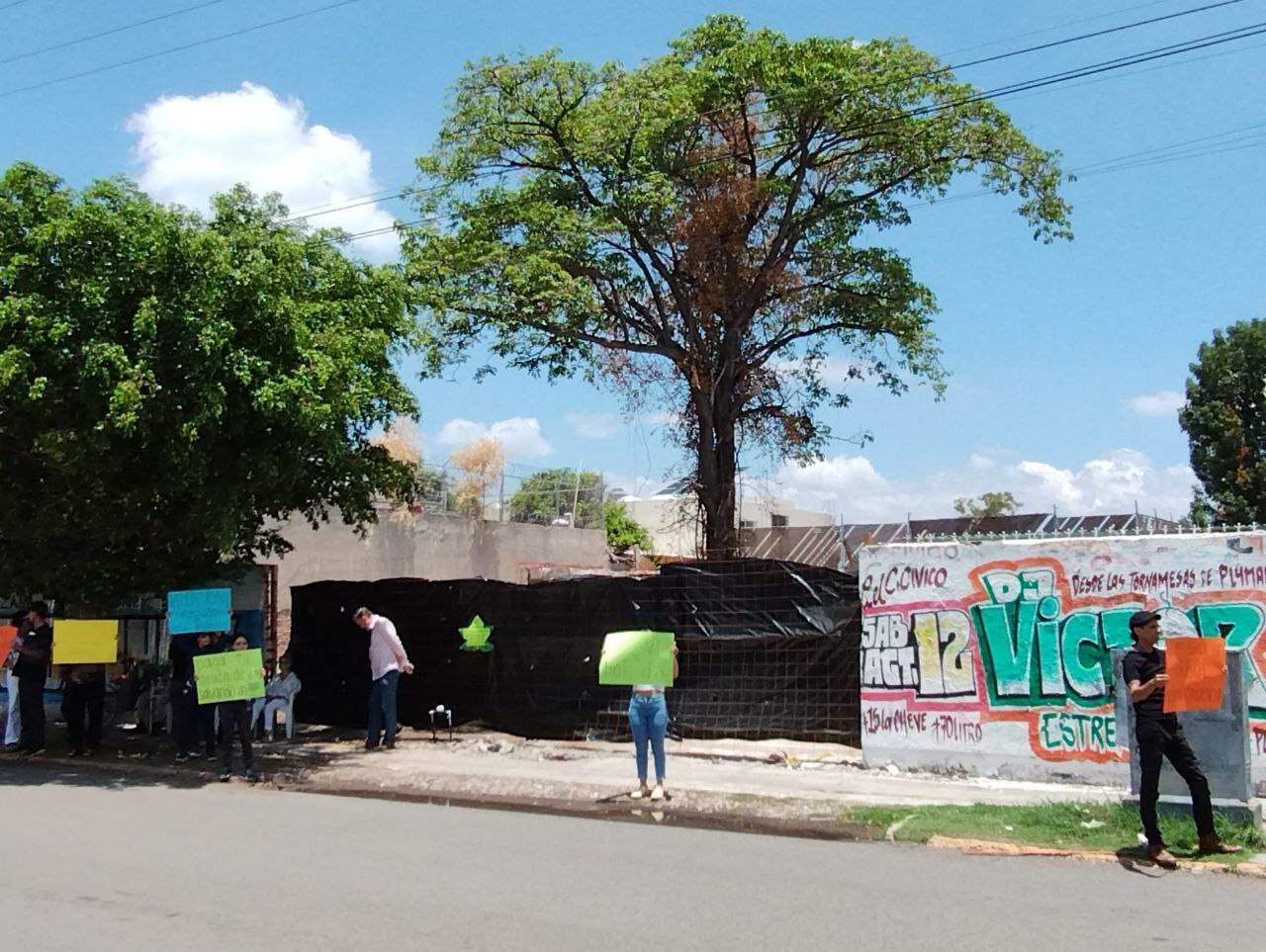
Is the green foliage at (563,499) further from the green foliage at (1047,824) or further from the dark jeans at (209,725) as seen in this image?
the green foliage at (1047,824)

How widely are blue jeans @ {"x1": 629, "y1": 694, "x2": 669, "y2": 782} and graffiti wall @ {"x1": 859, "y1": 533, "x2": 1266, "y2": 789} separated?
2.39 m

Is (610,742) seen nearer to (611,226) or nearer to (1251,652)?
(1251,652)

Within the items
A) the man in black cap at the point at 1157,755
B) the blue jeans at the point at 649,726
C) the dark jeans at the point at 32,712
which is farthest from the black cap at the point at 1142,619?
the dark jeans at the point at 32,712

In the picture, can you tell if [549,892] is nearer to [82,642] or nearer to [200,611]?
[200,611]

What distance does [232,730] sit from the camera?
487 inches

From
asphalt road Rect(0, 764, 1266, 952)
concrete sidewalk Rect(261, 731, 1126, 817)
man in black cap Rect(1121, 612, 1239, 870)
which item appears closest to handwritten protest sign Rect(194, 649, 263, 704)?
concrete sidewalk Rect(261, 731, 1126, 817)

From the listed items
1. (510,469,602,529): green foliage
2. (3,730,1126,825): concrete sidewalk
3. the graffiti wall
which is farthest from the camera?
(510,469,602,529): green foliage

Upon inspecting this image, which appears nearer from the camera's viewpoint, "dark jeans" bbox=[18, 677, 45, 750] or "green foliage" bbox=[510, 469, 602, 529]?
"dark jeans" bbox=[18, 677, 45, 750]

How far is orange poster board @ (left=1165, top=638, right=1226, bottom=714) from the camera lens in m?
7.80

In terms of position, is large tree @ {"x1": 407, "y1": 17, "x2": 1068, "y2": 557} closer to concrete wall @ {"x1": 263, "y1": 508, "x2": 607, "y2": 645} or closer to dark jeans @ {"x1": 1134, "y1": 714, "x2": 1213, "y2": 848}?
concrete wall @ {"x1": 263, "y1": 508, "x2": 607, "y2": 645}

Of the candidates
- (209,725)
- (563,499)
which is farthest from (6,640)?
(563,499)

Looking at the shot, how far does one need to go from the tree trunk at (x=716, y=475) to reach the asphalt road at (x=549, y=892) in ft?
40.8

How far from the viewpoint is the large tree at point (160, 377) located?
1174cm

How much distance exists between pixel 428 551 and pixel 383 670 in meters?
12.4
